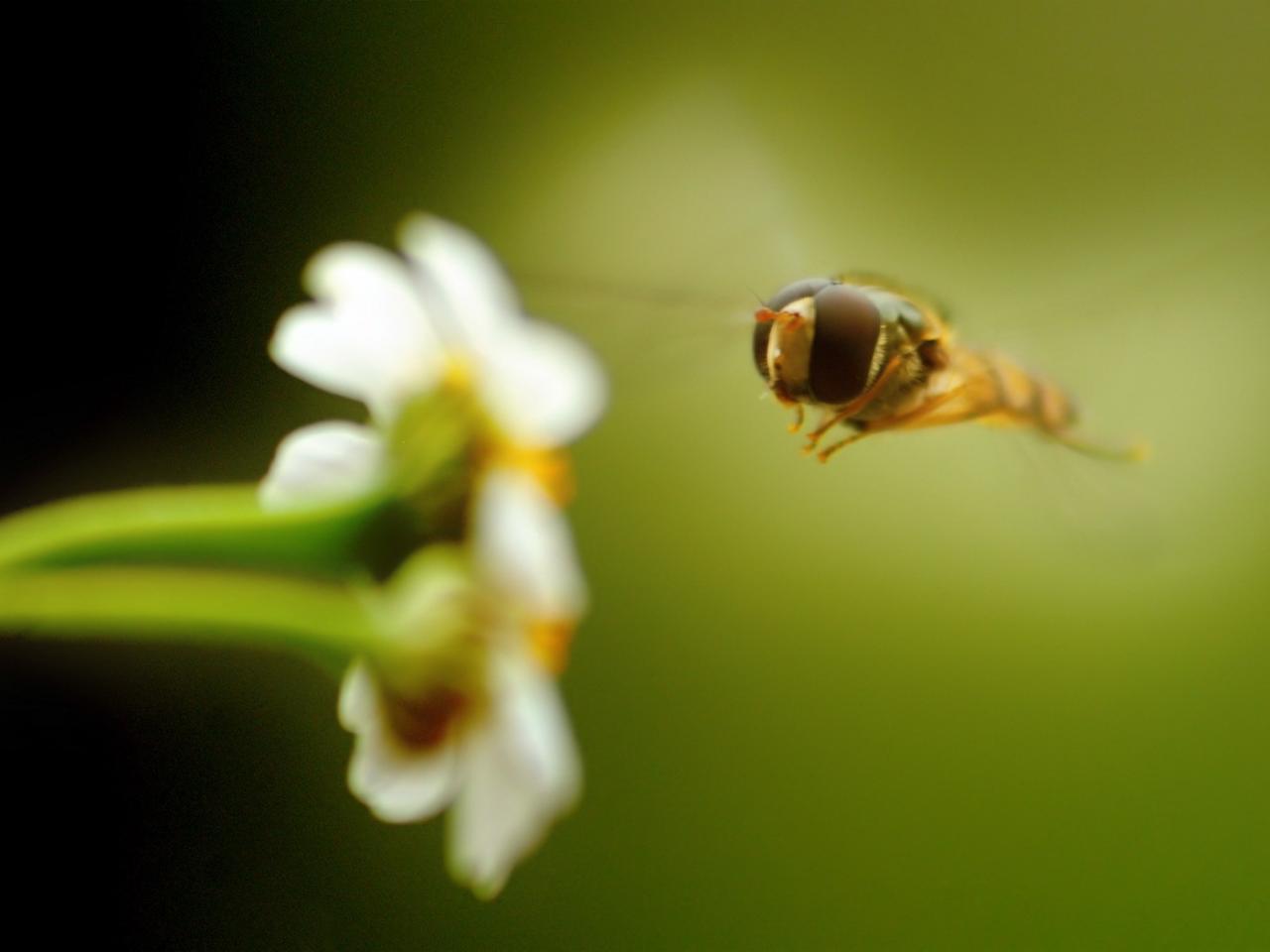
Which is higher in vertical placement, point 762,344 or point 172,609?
point 762,344

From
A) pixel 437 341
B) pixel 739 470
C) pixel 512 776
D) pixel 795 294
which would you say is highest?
pixel 739 470

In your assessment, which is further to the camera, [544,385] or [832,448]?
[832,448]

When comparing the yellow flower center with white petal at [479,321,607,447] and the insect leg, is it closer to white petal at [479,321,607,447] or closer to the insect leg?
white petal at [479,321,607,447]

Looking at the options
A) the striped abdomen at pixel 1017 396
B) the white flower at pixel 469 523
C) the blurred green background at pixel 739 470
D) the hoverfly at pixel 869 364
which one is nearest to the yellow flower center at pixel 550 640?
the white flower at pixel 469 523

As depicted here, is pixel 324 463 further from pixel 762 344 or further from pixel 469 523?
pixel 762 344

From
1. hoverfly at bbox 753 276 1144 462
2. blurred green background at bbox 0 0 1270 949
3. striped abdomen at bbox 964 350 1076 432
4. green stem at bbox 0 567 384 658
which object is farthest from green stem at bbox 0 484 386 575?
blurred green background at bbox 0 0 1270 949

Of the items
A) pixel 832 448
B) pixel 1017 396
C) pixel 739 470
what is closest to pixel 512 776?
pixel 832 448
